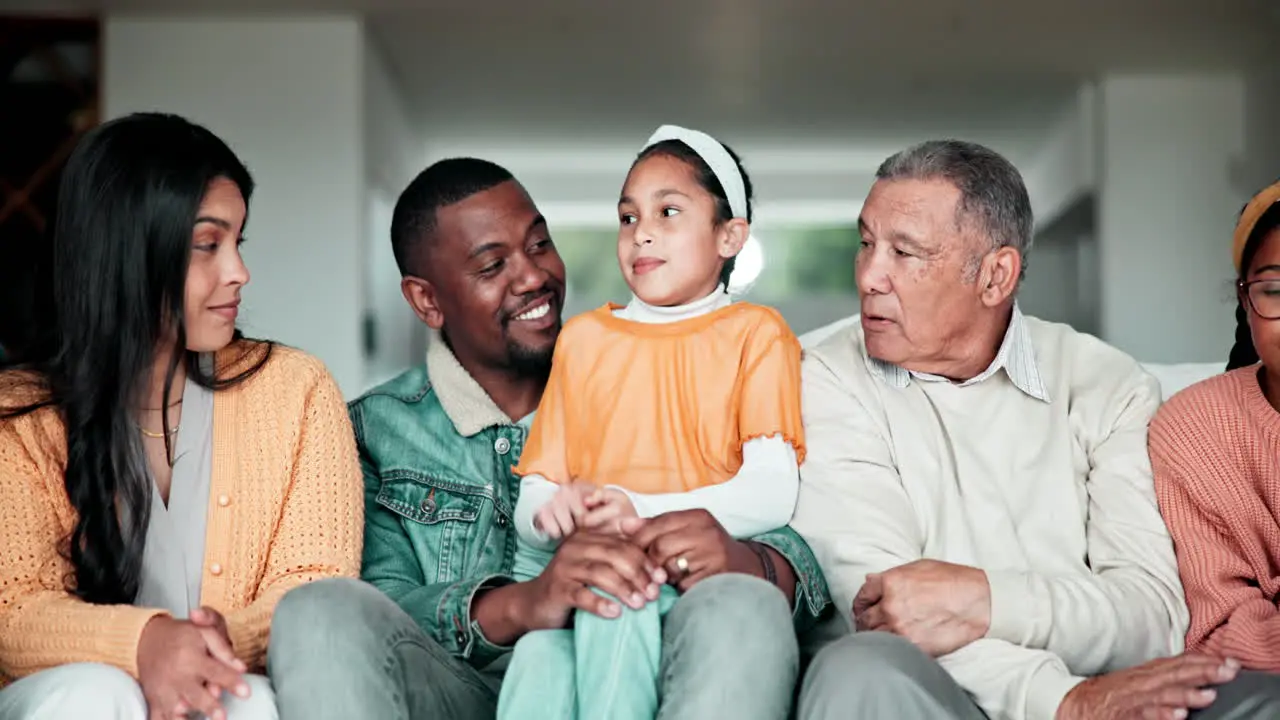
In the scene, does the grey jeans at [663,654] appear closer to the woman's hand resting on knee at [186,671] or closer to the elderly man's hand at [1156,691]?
the woman's hand resting on knee at [186,671]

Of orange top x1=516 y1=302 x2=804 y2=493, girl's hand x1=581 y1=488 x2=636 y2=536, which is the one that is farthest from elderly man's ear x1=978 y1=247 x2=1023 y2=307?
girl's hand x1=581 y1=488 x2=636 y2=536

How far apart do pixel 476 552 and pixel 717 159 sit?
27.5 inches

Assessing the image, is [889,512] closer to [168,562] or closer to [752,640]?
[752,640]

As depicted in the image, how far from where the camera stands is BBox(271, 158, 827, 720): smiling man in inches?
54.4

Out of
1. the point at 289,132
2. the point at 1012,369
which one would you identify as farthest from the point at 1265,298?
the point at 289,132

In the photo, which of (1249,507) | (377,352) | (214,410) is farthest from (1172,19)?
(214,410)

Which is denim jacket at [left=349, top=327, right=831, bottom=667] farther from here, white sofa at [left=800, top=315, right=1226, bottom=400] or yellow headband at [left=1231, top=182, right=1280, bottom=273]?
yellow headband at [left=1231, top=182, right=1280, bottom=273]

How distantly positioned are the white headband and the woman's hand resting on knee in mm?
950

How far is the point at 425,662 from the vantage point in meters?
1.51

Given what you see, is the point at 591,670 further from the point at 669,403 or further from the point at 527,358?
the point at 527,358

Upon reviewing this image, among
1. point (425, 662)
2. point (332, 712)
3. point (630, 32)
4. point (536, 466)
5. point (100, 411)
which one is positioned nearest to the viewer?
point (332, 712)

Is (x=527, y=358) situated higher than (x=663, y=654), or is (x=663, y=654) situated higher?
(x=527, y=358)

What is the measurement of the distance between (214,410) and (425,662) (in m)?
0.49

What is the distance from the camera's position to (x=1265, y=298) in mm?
1569
